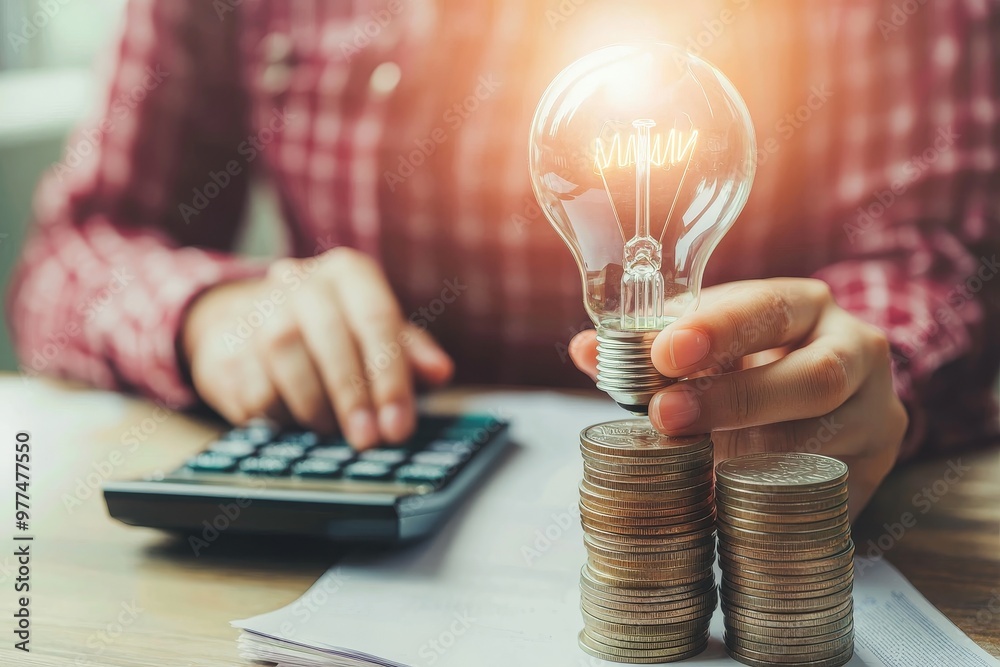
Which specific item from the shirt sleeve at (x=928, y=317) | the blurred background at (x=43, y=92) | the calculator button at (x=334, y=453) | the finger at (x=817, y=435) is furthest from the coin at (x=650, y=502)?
the blurred background at (x=43, y=92)

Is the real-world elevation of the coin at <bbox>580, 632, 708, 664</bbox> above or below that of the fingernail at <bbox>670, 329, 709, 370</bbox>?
below

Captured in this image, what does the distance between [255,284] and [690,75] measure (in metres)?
0.65

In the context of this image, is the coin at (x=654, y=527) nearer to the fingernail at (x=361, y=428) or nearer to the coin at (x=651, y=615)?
the coin at (x=651, y=615)

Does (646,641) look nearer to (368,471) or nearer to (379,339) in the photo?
(368,471)

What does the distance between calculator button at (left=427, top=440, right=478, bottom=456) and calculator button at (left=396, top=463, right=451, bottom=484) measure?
0.05 meters

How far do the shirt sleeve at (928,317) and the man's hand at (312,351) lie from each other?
48 centimetres

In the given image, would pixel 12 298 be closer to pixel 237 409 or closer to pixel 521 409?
pixel 237 409

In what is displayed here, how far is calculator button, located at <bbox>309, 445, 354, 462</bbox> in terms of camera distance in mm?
644

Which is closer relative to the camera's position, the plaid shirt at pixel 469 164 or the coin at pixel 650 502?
the coin at pixel 650 502

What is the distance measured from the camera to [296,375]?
0.84 metres

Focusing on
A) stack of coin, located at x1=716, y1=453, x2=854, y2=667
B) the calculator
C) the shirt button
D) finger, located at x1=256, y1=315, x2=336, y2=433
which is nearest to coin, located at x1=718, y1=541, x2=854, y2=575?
stack of coin, located at x1=716, y1=453, x2=854, y2=667

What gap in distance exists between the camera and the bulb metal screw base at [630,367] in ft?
1.48

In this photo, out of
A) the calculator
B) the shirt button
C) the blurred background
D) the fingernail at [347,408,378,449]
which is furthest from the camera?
the blurred background

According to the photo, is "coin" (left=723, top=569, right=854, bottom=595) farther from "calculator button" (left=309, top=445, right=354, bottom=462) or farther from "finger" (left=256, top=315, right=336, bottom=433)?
"finger" (left=256, top=315, right=336, bottom=433)
